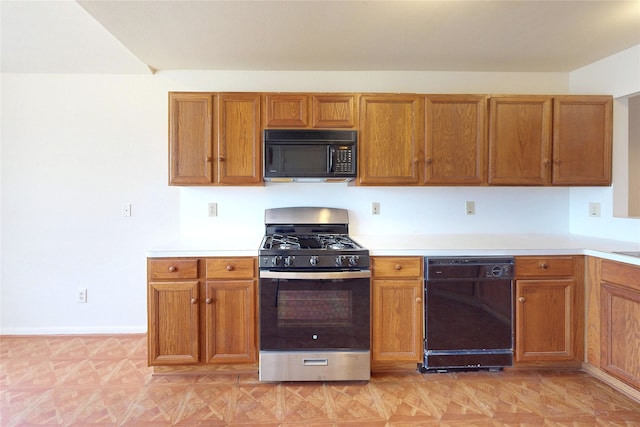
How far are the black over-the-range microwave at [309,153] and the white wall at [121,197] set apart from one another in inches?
14.5

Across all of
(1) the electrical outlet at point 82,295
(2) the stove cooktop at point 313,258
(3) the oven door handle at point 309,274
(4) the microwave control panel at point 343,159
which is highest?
(4) the microwave control panel at point 343,159

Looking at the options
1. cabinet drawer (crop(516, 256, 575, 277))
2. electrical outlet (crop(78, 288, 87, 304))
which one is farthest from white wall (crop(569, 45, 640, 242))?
electrical outlet (crop(78, 288, 87, 304))

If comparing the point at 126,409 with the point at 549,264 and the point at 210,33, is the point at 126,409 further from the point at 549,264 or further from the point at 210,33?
the point at 549,264

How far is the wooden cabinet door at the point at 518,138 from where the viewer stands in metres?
2.52

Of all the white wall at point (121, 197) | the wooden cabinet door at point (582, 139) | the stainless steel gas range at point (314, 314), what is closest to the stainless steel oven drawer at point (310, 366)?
the stainless steel gas range at point (314, 314)

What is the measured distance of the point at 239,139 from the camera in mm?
2484

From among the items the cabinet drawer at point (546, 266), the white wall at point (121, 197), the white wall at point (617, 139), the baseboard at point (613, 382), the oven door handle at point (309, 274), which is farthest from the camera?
the white wall at point (121, 197)

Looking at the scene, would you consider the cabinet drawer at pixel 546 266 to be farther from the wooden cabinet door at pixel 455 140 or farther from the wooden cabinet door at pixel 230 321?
the wooden cabinet door at pixel 230 321

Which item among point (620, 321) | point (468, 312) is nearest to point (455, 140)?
point (468, 312)

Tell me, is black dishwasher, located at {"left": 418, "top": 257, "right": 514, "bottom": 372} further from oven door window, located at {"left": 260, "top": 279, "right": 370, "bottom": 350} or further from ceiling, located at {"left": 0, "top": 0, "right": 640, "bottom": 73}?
ceiling, located at {"left": 0, "top": 0, "right": 640, "bottom": 73}

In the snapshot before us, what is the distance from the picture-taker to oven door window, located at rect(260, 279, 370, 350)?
2.16 metres

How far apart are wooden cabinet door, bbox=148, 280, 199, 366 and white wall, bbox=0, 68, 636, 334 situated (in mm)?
727

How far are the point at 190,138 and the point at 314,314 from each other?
5.13ft

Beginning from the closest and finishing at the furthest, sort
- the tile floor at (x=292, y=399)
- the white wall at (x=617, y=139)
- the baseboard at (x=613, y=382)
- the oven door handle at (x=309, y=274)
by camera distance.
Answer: the tile floor at (x=292, y=399) < the baseboard at (x=613, y=382) < the oven door handle at (x=309, y=274) < the white wall at (x=617, y=139)
